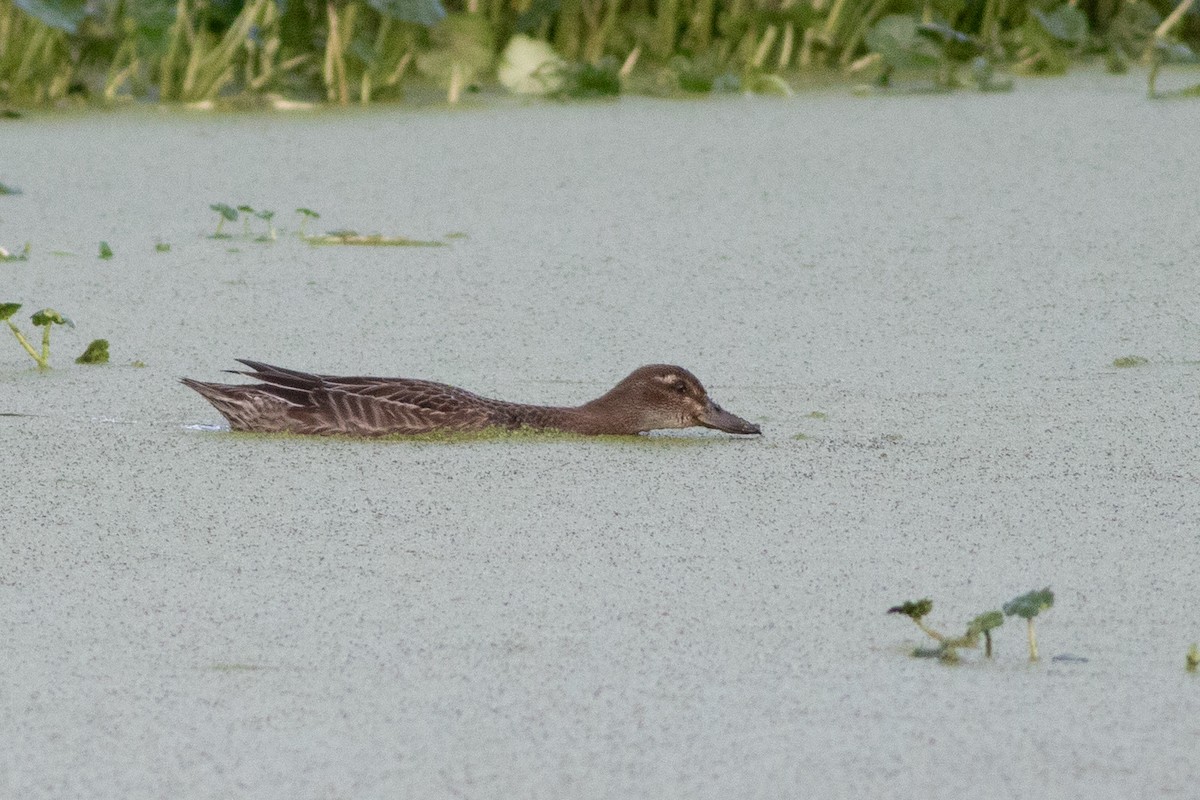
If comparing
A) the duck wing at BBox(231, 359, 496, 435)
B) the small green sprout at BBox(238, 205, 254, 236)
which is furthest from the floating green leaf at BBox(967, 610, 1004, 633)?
the small green sprout at BBox(238, 205, 254, 236)

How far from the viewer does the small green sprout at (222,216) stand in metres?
4.26

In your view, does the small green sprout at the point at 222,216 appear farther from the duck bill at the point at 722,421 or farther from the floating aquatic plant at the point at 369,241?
the duck bill at the point at 722,421

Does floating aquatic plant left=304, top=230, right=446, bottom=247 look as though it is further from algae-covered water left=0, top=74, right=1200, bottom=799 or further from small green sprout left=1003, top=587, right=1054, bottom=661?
small green sprout left=1003, top=587, right=1054, bottom=661

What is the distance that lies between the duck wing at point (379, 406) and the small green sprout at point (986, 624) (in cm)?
116

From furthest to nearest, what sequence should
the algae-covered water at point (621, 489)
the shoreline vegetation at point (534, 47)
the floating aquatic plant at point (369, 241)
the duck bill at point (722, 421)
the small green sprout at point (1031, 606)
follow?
the shoreline vegetation at point (534, 47) < the floating aquatic plant at point (369, 241) < the duck bill at point (722, 421) < the small green sprout at point (1031, 606) < the algae-covered water at point (621, 489)

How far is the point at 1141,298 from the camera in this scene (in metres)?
3.76

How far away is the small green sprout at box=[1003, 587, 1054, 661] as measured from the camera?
6.29 feet

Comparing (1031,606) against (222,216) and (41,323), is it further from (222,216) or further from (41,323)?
(222,216)

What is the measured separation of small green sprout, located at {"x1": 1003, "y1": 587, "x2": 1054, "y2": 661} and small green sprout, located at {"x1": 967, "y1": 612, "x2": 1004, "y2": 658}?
1 cm

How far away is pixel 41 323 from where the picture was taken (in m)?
3.28

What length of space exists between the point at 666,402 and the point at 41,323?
103cm

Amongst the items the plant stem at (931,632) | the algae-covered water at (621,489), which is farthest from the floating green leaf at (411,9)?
the plant stem at (931,632)

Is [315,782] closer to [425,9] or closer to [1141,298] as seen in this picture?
[1141,298]

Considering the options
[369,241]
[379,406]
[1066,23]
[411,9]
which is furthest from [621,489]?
[1066,23]
